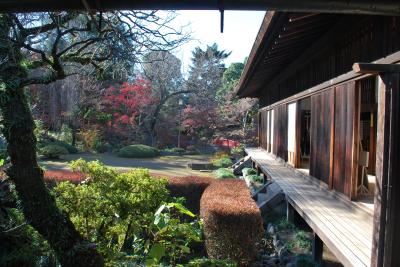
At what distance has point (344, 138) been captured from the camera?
5.41m

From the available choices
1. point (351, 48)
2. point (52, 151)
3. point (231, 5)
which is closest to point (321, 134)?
point (351, 48)

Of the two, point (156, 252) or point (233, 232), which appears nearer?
point (156, 252)

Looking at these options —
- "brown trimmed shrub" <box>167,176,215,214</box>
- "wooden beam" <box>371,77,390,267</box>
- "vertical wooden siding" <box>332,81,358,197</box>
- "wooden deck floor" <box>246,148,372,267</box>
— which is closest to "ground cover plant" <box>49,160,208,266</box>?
"wooden deck floor" <box>246,148,372,267</box>

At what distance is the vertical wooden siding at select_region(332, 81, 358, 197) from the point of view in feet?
16.6

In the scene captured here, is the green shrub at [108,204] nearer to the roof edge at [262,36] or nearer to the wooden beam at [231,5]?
the roof edge at [262,36]

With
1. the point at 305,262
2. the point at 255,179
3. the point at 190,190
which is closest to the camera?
the point at 305,262

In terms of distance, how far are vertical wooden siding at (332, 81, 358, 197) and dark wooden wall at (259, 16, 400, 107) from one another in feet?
1.21

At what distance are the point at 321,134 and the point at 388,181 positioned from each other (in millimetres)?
4109

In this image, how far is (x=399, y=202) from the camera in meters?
2.61

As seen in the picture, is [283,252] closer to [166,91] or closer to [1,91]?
[1,91]

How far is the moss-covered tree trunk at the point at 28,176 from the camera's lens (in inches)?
142

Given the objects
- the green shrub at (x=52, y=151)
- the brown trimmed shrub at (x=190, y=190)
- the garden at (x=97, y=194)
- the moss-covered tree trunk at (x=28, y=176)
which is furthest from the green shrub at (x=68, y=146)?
the moss-covered tree trunk at (x=28, y=176)

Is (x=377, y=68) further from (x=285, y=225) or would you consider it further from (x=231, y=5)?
(x=285, y=225)

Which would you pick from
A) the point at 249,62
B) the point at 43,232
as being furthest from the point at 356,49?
the point at 43,232
